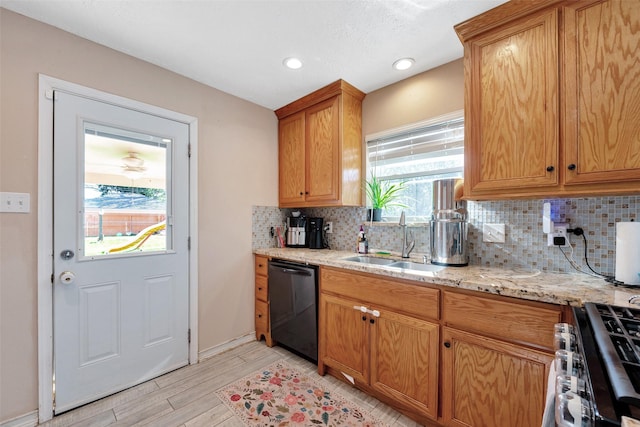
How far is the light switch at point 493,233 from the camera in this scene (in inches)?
69.3

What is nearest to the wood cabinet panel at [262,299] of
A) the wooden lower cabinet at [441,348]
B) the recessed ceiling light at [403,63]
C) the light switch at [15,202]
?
the wooden lower cabinet at [441,348]

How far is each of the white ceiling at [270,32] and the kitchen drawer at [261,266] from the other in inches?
65.8

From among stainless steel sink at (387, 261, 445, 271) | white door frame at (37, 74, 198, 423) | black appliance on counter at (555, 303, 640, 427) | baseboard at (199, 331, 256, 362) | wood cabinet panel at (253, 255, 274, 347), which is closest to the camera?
black appliance on counter at (555, 303, 640, 427)

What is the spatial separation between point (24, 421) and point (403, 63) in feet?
11.1

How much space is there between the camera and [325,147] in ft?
8.20

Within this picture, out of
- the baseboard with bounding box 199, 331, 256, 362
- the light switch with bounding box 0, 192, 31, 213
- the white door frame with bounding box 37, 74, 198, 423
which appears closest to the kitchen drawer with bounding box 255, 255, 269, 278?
the baseboard with bounding box 199, 331, 256, 362

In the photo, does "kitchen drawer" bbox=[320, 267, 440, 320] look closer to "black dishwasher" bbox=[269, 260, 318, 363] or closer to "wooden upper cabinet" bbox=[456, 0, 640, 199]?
"black dishwasher" bbox=[269, 260, 318, 363]

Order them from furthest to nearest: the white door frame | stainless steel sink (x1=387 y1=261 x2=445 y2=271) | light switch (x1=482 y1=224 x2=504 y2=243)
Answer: stainless steel sink (x1=387 y1=261 x2=445 y2=271) < light switch (x1=482 y1=224 x2=504 y2=243) < the white door frame

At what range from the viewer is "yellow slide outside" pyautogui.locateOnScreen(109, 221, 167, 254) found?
193 centimetres

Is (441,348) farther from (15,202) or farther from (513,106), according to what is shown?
(15,202)

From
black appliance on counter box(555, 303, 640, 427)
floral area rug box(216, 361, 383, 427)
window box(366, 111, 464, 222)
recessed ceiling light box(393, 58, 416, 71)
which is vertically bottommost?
floral area rug box(216, 361, 383, 427)

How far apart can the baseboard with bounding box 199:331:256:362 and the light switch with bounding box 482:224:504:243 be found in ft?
7.56

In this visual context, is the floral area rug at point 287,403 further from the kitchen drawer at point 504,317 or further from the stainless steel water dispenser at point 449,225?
the stainless steel water dispenser at point 449,225

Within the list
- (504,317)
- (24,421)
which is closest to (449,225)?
(504,317)
